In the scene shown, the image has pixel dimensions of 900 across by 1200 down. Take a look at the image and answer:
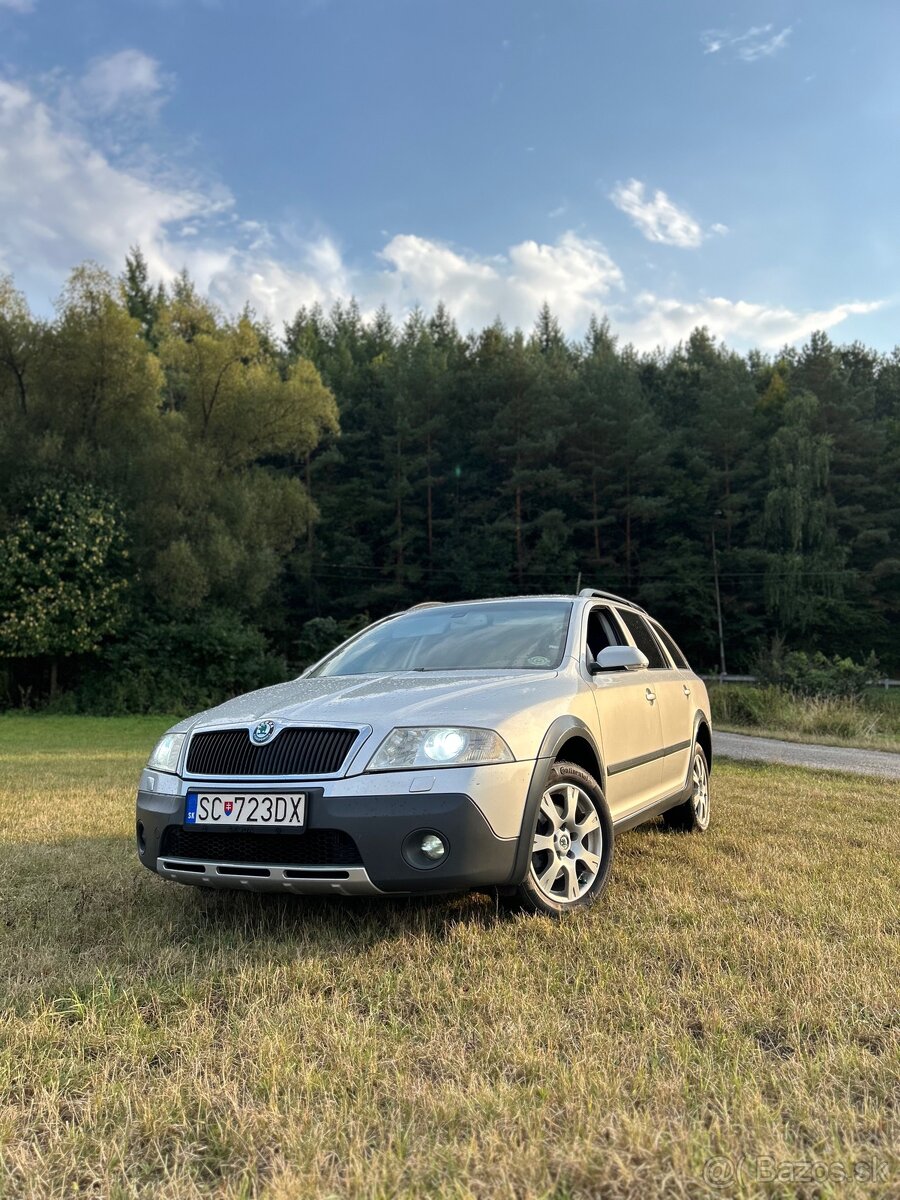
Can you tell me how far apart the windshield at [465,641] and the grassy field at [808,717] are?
450 inches

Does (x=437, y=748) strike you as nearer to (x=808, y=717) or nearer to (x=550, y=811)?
(x=550, y=811)

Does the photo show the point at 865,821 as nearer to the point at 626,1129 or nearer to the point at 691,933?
the point at 691,933

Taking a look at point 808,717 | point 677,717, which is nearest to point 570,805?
point 677,717

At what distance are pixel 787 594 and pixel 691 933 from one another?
42709 mm

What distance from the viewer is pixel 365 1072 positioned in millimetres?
2289

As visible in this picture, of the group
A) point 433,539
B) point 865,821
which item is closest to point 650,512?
point 433,539

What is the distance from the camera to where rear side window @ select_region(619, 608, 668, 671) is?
5.76 meters

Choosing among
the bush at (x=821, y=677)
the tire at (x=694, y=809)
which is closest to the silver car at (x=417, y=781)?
the tire at (x=694, y=809)

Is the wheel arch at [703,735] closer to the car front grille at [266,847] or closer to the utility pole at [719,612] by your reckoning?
the car front grille at [266,847]

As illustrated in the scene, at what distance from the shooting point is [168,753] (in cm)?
393

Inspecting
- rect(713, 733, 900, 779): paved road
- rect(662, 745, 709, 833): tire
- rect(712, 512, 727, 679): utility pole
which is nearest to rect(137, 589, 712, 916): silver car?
rect(662, 745, 709, 833): tire

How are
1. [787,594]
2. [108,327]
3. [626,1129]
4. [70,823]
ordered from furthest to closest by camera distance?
[787,594] → [108,327] → [70,823] → [626,1129]

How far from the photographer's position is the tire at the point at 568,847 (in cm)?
364

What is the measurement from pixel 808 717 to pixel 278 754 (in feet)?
53.5
